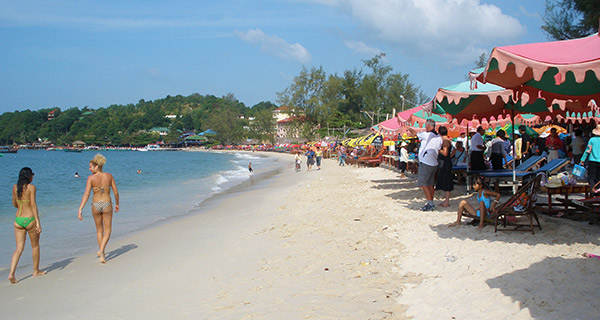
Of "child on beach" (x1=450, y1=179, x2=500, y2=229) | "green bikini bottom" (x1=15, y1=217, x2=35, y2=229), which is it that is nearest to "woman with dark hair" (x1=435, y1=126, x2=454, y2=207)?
"child on beach" (x1=450, y1=179, x2=500, y2=229)

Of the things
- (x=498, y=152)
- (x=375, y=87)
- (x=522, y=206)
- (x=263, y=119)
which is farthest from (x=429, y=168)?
(x=263, y=119)

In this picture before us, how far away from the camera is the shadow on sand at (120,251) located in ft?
23.9

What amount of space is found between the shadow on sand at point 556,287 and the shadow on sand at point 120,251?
223 inches

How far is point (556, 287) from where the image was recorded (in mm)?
3672

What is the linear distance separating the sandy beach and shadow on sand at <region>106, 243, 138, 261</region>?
2 cm

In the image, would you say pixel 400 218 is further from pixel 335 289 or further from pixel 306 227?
pixel 335 289

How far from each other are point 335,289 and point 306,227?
11.2 ft

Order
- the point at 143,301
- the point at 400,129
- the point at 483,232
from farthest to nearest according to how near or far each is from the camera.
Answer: the point at 400,129
the point at 483,232
the point at 143,301

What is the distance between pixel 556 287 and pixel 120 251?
648 cm

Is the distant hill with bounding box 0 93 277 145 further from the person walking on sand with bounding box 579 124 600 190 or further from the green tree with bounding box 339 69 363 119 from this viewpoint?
the person walking on sand with bounding box 579 124 600 190

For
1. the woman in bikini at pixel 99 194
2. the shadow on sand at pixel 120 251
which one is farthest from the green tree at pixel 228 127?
the woman in bikini at pixel 99 194

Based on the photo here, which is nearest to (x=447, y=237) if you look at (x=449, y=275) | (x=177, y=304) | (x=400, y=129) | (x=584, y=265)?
(x=449, y=275)

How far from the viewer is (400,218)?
7.60 metres

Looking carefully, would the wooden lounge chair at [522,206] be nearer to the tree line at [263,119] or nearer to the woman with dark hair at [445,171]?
the woman with dark hair at [445,171]
